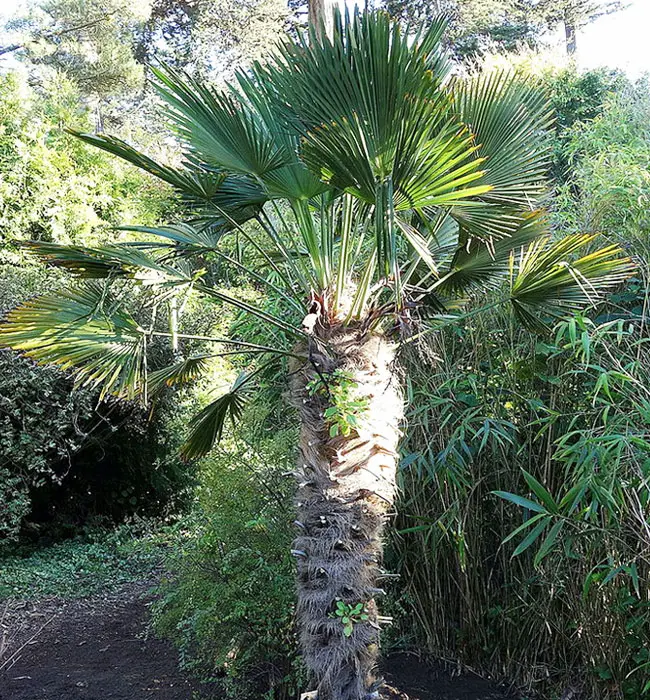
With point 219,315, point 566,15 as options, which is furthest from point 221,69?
point 219,315

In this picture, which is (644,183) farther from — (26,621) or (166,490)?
(166,490)

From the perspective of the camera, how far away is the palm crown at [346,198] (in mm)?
2428

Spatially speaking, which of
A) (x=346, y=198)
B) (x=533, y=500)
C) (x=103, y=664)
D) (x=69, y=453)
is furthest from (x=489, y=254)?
(x=69, y=453)

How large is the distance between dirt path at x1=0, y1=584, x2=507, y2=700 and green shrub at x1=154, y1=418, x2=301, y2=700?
0.36 m

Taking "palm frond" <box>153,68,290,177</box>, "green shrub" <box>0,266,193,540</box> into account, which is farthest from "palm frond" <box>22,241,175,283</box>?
"green shrub" <box>0,266,193,540</box>

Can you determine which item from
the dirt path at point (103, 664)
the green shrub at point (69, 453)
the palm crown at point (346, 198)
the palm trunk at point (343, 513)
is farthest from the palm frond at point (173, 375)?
the green shrub at point (69, 453)

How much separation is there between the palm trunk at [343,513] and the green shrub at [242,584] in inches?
22.5

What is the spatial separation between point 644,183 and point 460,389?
53.5 inches

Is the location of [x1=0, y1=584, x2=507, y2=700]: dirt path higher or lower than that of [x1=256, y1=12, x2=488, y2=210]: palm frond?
lower

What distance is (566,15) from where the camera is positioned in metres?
15.2

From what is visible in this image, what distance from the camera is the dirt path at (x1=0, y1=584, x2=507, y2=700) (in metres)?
3.62

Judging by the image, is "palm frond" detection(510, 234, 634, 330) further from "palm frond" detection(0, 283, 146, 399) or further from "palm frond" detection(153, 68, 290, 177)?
"palm frond" detection(0, 283, 146, 399)

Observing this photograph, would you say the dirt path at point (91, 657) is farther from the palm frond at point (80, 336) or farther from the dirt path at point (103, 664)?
the palm frond at point (80, 336)

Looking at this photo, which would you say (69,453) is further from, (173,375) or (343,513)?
(343,513)
